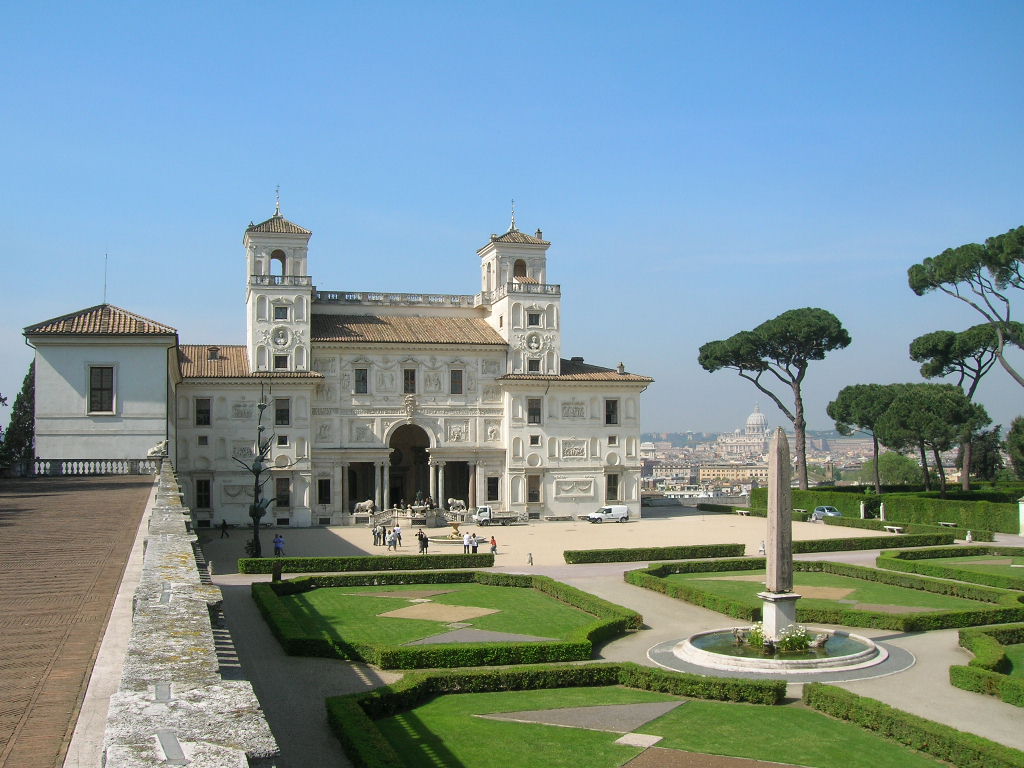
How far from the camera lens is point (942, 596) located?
31.0 metres

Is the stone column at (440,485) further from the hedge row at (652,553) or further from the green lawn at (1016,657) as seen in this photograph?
the green lawn at (1016,657)

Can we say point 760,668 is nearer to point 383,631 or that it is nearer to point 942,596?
point 383,631

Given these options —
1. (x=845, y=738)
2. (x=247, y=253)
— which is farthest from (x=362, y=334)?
(x=845, y=738)

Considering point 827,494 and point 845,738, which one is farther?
point 827,494

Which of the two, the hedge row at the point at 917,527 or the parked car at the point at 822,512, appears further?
the parked car at the point at 822,512

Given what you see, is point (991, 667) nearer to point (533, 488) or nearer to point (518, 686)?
point (518, 686)

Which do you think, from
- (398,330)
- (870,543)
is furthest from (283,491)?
(870,543)

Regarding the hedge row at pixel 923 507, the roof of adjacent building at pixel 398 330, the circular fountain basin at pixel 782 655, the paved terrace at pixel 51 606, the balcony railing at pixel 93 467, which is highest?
the roof of adjacent building at pixel 398 330

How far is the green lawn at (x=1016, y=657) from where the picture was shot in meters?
20.5

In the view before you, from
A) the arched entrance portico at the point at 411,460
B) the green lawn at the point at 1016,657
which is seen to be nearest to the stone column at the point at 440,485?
the arched entrance portico at the point at 411,460

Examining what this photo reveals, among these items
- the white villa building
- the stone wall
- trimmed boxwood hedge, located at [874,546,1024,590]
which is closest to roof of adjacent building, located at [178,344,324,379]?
the white villa building

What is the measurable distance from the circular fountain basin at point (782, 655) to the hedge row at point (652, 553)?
51.3 ft

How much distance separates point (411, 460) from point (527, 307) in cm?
1155

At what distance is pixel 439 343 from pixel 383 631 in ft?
117
